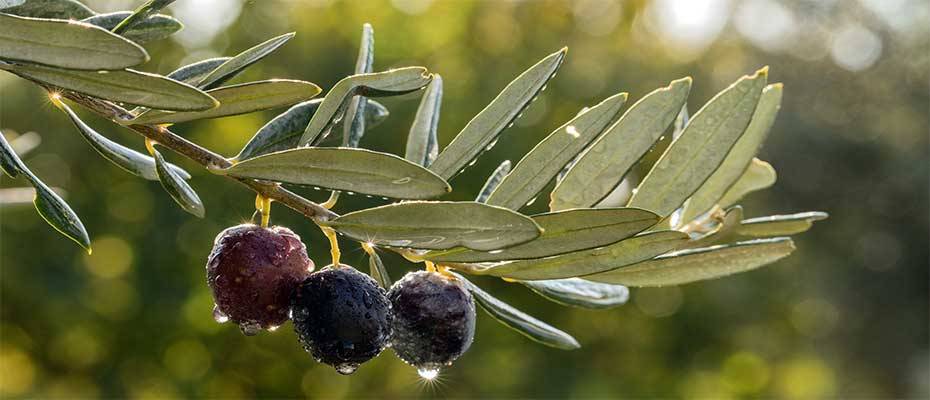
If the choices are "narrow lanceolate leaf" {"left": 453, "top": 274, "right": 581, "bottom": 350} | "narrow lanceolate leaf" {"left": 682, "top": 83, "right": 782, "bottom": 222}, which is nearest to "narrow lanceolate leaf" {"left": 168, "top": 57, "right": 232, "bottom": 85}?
"narrow lanceolate leaf" {"left": 453, "top": 274, "right": 581, "bottom": 350}

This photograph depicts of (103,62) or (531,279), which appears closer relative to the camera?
(103,62)

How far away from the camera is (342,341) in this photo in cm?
61

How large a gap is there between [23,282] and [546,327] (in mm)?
7455

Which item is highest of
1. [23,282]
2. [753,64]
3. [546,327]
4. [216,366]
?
[546,327]

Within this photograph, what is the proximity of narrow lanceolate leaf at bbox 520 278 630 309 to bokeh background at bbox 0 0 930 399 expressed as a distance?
17.2 feet

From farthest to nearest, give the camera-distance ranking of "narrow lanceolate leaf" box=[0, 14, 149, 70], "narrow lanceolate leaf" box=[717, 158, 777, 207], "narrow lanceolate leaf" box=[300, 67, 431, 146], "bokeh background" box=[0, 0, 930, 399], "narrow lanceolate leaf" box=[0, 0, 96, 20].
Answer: "bokeh background" box=[0, 0, 930, 399] → "narrow lanceolate leaf" box=[717, 158, 777, 207] → "narrow lanceolate leaf" box=[0, 0, 96, 20] → "narrow lanceolate leaf" box=[300, 67, 431, 146] → "narrow lanceolate leaf" box=[0, 14, 149, 70]

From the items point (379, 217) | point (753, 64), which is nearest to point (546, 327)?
point (379, 217)

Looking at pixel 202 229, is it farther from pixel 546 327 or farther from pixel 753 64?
pixel 546 327

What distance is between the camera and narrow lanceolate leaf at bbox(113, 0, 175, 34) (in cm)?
59

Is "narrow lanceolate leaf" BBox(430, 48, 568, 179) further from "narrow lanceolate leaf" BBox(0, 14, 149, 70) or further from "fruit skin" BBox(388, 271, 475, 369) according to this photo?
"narrow lanceolate leaf" BBox(0, 14, 149, 70)

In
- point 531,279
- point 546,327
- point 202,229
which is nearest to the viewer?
point 531,279

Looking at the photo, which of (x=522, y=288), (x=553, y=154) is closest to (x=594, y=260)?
(x=553, y=154)

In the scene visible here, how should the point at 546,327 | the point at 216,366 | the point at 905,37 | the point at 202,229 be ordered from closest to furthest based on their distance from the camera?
the point at 546,327 < the point at 202,229 < the point at 216,366 < the point at 905,37

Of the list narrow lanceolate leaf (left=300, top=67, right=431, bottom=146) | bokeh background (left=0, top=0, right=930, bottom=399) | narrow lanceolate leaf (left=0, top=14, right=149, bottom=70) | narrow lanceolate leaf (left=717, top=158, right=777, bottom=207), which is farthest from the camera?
bokeh background (left=0, top=0, right=930, bottom=399)
